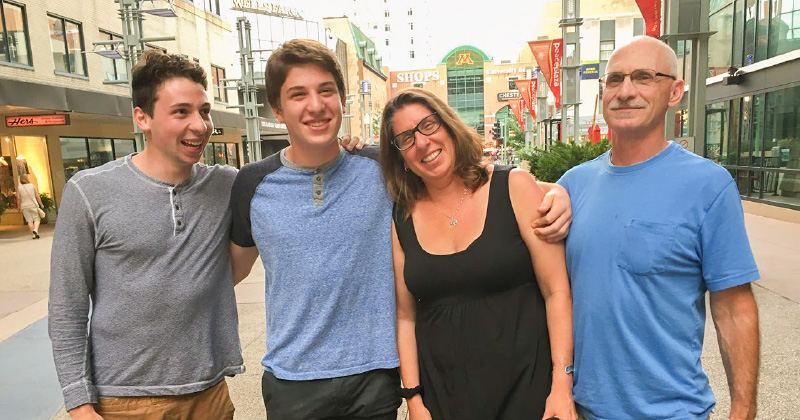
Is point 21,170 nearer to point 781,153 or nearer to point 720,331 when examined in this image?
point 720,331

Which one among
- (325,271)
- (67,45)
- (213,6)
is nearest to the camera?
(325,271)

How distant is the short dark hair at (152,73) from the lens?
221 centimetres

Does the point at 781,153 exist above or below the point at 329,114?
below

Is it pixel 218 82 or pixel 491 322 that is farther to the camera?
pixel 218 82

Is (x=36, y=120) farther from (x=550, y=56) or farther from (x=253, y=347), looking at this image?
(x=550, y=56)

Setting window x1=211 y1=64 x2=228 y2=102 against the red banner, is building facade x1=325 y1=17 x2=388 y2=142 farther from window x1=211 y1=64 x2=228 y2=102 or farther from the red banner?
the red banner

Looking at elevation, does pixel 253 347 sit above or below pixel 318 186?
below

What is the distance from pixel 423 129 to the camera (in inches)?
84.3

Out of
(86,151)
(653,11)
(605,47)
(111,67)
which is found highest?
(605,47)

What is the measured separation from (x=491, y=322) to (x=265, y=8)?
184 ft

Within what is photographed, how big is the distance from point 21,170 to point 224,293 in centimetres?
1658

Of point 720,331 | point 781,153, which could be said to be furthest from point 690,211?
point 781,153

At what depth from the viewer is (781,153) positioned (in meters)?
13.7

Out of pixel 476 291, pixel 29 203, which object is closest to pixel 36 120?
pixel 29 203
